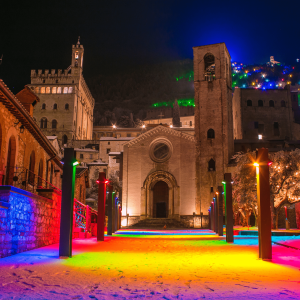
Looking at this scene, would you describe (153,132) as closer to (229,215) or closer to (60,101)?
(229,215)

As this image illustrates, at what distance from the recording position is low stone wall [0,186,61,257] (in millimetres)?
8883

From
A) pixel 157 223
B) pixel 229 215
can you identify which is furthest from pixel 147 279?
pixel 157 223

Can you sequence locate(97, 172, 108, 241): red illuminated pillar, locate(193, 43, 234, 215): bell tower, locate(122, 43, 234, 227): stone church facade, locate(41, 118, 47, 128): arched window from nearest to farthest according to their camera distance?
locate(97, 172, 108, 241): red illuminated pillar, locate(193, 43, 234, 215): bell tower, locate(122, 43, 234, 227): stone church facade, locate(41, 118, 47, 128): arched window

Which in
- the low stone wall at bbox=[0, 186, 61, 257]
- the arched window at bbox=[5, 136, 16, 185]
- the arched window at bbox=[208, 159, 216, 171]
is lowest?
the low stone wall at bbox=[0, 186, 61, 257]

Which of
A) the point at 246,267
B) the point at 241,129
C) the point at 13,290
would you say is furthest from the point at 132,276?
the point at 241,129

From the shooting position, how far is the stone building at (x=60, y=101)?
257 feet

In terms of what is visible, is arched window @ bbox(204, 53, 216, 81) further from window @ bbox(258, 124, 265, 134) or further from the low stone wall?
the low stone wall

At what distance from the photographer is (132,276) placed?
6402 mm

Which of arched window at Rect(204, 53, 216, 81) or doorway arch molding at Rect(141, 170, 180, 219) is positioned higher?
arched window at Rect(204, 53, 216, 81)

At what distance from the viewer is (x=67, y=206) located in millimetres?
10023

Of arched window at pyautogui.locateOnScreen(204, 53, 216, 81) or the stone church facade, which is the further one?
arched window at pyautogui.locateOnScreen(204, 53, 216, 81)

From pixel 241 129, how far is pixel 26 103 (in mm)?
46314

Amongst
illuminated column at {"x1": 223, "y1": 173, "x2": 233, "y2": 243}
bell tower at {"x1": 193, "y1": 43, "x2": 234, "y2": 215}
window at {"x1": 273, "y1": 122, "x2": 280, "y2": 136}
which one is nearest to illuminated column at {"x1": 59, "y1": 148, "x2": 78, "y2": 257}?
illuminated column at {"x1": 223, "y1": 173, "x2": 233, "y2": 243}

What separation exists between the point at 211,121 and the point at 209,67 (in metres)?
7.90
